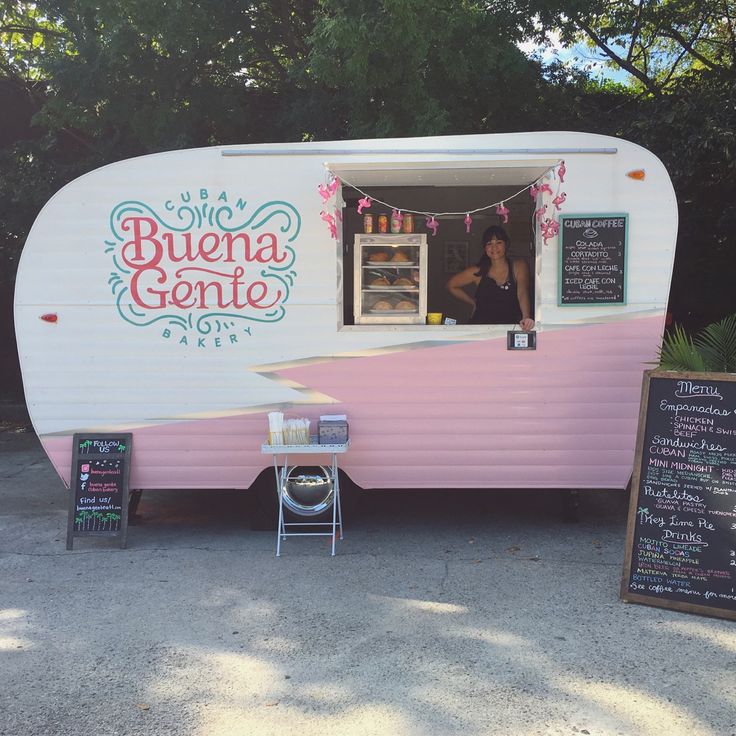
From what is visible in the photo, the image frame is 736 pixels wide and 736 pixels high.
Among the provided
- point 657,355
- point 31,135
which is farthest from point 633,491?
point 31,135

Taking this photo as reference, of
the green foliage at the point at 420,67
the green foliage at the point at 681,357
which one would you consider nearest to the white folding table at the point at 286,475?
the green foliage at the point at 681,357

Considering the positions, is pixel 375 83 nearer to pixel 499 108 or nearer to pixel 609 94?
pixel 499 108

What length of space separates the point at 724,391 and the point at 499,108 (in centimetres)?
508

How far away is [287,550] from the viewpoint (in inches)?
188

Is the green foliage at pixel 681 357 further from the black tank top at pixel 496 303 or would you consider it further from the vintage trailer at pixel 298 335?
the black tank top at pixel 496 303

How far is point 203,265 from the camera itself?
15.9ft

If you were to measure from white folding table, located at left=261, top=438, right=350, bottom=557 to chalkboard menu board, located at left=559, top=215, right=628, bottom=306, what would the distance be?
190cm

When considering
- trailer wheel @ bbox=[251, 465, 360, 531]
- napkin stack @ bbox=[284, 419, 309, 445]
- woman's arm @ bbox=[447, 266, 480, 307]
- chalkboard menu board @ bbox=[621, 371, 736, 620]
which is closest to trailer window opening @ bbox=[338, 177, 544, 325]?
woman's arm @ bbox=[447, 266, 480, 307]

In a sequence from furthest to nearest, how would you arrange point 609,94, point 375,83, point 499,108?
point 609,94 < point 499,108 < point 375,83

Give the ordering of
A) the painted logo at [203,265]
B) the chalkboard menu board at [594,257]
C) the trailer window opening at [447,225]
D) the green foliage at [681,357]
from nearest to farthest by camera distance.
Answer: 1. the green foliage at [681,357]
2. the chalkboard menu board at [594,257]
3. the painted logo at [203,265]
4. the trailer window opening at [447,225]

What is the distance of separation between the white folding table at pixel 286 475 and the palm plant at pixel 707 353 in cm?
207

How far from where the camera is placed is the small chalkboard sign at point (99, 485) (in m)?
4.88

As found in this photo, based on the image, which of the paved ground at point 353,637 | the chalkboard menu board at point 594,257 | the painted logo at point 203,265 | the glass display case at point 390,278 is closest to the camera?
the paved ground at point 353,637

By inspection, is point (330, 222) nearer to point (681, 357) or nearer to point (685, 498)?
point (681, 357)
